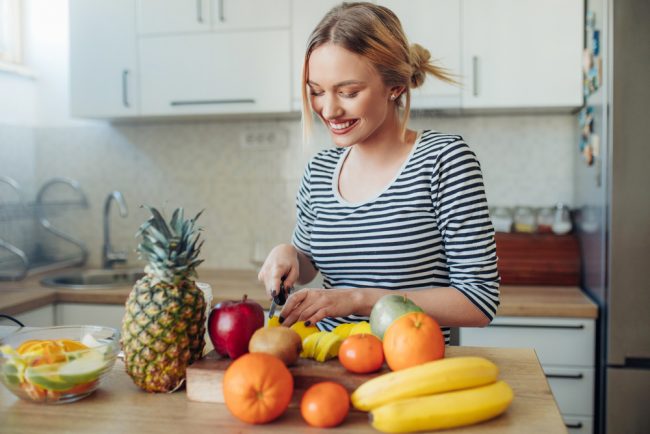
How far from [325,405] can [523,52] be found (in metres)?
1.96

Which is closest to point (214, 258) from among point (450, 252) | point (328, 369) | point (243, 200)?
point (243, 200)

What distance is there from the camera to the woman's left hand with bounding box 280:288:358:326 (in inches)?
44.4

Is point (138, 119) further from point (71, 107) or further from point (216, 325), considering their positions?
point (216, 325)

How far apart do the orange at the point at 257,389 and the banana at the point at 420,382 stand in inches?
4.1

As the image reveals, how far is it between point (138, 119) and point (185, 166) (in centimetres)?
30

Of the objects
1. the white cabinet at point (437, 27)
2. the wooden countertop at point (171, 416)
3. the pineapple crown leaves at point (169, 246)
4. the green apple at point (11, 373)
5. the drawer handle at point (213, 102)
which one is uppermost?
the white cabinet at point (437, 27)

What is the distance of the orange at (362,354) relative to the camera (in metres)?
0.94

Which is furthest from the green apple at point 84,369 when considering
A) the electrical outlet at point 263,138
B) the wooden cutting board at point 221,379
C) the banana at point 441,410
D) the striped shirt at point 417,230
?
the electrical outlet at point 263,138

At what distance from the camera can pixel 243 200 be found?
9.95 ft

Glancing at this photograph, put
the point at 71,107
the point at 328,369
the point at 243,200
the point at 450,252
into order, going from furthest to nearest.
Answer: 1. the point at 243,200
2. the point at 71,107
3. the point at 450,252
4. the point at 328,369

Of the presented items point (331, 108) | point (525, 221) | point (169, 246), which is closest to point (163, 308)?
point (169, 246)

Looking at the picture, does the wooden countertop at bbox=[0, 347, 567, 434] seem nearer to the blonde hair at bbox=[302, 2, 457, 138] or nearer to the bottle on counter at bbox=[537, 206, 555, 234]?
the blonde hair at bbox=[302, 2, 457, 138]

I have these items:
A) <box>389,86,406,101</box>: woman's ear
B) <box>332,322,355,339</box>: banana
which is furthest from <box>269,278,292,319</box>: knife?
<box>389,86,406,101</box>: woman's ear

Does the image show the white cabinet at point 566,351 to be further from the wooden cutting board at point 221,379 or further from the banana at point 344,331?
the wooden cutting board at point 221,379
